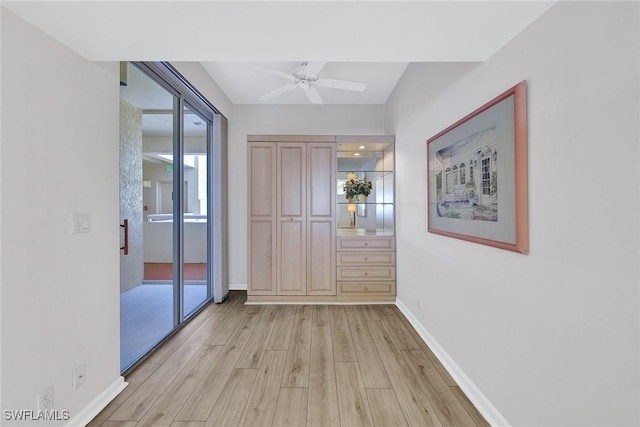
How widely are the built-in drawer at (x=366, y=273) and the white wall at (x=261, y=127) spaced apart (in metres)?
1.57

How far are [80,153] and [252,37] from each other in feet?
3.85

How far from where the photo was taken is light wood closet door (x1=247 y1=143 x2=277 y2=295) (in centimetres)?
372

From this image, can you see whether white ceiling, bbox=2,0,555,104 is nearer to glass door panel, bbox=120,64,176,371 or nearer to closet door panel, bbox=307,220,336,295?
glass door panel, bbox=120,64,176,371

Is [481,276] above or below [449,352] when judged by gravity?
above

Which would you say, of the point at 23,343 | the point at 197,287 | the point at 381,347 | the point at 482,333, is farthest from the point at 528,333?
the point at 197,287

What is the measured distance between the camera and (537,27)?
131cm

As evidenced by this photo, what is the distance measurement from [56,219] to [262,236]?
7.76 ft

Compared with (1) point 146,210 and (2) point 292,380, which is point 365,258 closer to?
(2) point 292,380

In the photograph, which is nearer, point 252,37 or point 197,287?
point 252,37

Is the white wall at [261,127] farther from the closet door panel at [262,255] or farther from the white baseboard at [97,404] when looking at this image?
the white baseboard at [97,404]

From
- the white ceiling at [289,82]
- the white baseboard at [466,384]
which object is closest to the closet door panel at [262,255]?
the white ceiling at [289,82]

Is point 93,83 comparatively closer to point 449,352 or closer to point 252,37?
point 252,37

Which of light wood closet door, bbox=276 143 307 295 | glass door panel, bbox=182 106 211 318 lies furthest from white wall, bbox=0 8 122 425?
light wood closet door, bbox=276 143 307 295

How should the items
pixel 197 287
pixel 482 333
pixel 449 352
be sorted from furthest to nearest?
pixel 197 287, pixel 449 352, pixel 482 333
